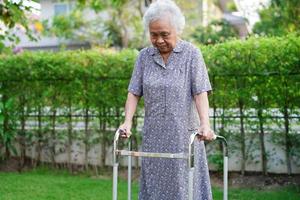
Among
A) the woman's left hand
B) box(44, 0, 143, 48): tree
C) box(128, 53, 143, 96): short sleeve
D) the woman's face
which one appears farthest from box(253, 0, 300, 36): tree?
the woman's left hand

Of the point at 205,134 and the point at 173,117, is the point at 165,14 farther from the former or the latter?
the point at 205,134

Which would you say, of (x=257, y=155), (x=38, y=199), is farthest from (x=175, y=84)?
(x=257, y=155)

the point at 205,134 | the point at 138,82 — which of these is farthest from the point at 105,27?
the point at 205,134

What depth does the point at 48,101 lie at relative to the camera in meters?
7.30

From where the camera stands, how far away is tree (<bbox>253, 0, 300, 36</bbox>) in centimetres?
1233

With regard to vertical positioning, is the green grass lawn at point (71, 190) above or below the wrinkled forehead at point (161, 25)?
below

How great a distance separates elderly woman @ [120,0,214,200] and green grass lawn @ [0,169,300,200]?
245cm

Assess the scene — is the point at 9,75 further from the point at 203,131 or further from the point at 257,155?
the point at 203,131

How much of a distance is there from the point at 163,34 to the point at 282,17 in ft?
36.8

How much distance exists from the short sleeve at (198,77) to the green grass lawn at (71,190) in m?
2.69

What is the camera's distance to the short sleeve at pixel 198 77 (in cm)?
309

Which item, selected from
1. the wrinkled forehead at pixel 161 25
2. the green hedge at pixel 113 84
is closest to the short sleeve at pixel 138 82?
the wrinkled forehead at pixel 161 25

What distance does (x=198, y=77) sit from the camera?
310 centimetres

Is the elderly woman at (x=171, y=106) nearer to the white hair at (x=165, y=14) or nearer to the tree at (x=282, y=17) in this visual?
the white hair at (x=165, y=14)
